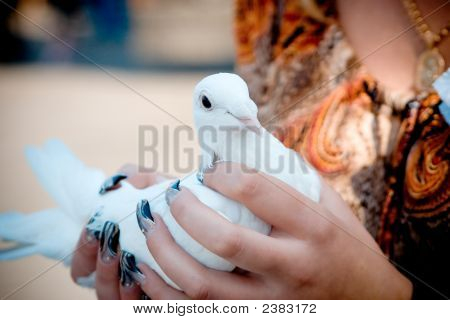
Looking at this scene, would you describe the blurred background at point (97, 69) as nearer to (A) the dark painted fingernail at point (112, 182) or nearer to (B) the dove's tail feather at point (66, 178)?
(B) the dove's tail feather at point (66, 178)

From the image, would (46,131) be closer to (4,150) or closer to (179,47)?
(4,150)

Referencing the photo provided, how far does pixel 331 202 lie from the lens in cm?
47

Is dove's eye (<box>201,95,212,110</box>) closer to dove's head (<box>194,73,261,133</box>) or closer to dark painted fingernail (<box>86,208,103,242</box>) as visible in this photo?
dove's head (<box>194,73,261,133</box>)

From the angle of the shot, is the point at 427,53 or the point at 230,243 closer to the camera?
the point at 230,243

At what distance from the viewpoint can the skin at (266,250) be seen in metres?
0.39

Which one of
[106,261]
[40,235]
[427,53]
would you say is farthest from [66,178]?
[427,53]

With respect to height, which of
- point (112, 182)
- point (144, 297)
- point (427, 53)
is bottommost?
point (144, 297)

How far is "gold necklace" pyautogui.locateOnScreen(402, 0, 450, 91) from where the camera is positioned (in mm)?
516

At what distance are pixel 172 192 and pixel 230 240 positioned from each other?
0.25 ft

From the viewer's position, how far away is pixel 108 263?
1.56 feet

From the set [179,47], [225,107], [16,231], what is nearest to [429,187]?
[225,107]

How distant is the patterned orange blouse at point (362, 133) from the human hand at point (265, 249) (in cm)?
8

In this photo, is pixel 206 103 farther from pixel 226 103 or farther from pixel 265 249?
pixel 265 249

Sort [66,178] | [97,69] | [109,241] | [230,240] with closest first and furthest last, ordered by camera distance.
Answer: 1. [230,240]
2. [109,241]
3. [66,178]
4. [97,69]
